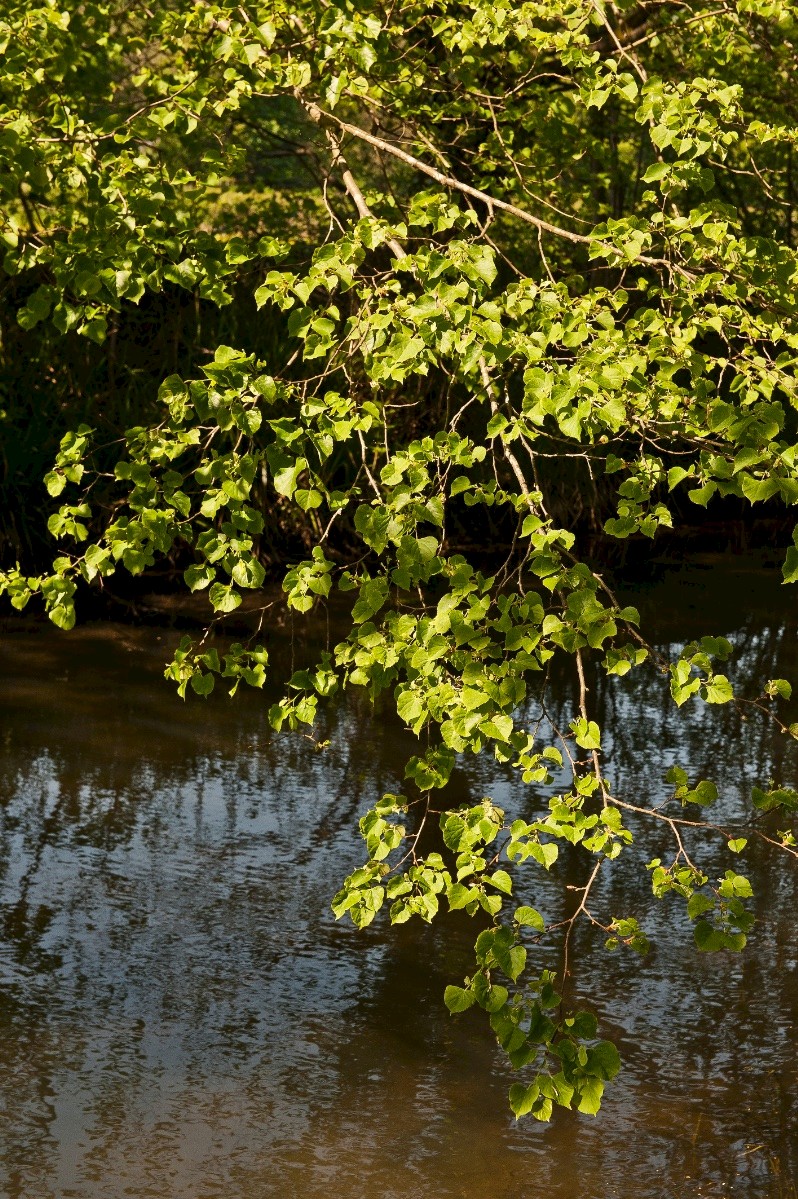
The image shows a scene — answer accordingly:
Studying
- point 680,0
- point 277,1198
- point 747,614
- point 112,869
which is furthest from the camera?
point 747,614

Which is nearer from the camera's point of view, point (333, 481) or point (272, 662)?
point (272, 662)

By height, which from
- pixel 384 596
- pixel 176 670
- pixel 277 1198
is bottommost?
pixel 277 1198

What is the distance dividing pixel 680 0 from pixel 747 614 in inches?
261

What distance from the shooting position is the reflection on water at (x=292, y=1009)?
13.7ft

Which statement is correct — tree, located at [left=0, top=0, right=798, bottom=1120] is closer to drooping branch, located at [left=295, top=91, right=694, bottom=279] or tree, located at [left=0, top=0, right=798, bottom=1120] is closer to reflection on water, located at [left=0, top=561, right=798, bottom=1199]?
drooping branch, located at [left=295, top=91, right=694, bottom=279]

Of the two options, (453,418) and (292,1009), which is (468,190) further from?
(292,1009)

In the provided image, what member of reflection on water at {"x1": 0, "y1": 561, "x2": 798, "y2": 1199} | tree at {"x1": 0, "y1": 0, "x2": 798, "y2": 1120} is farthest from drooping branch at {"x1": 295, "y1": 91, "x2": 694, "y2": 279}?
reflection on water at {"x1": 0, "y1": 561, "x2": 798, "y2": 1199}

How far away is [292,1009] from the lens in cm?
505

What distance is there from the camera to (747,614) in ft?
35.5

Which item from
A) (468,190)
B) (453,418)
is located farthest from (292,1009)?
(468,190)

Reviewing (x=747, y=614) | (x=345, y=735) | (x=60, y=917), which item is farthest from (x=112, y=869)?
(x=747, y=614)

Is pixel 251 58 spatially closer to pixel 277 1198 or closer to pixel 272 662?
pixel 277 1198

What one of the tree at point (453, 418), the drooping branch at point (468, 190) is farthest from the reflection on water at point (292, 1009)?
the drooping branch at point (468, 190)

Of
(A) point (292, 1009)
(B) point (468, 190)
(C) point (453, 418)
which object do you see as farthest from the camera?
(A) point (292, 1009)
